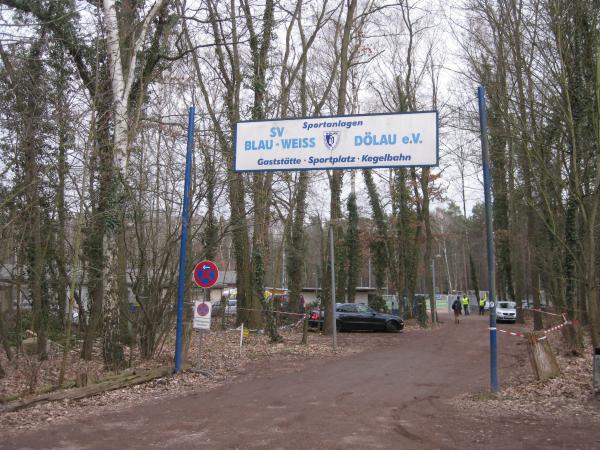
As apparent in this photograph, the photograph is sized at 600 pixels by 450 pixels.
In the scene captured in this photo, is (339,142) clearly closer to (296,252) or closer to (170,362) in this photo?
(170,362)

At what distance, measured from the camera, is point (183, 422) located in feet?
25.5

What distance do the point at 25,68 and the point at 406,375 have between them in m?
10.4

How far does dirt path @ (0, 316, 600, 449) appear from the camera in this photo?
21.7 ft

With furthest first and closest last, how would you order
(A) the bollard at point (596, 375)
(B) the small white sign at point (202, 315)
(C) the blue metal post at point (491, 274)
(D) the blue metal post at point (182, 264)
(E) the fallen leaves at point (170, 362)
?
1. (B) the small white sign at point (202, 315)
2. (D) the blue metal post at point (182, 264)
3. (C) the blue metal post at point (491, 274)
4. (A) the bollard at point (596, 375)
5. (E) the fallen leaves at point (170, 362)

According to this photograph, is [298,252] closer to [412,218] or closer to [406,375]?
[412,218]

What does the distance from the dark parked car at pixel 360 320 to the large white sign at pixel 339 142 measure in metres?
15.4

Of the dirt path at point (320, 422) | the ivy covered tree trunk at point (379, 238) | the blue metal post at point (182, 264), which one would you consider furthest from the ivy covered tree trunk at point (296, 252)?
the dirt path at point (320, 422)

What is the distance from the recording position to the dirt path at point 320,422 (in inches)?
261

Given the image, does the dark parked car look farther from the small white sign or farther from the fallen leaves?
the small white sign

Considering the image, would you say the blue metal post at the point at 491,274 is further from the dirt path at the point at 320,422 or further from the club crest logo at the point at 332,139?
the club crest logo at the point at 332,139

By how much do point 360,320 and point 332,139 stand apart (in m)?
16.4

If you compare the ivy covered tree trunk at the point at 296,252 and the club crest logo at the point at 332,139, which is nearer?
the club crest logo at the point at 332,139

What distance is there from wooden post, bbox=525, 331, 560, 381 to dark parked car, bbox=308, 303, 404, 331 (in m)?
15.7

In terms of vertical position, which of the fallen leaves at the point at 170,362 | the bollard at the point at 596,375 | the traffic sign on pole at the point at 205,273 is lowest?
the fallen leaves at the point at 170,362
